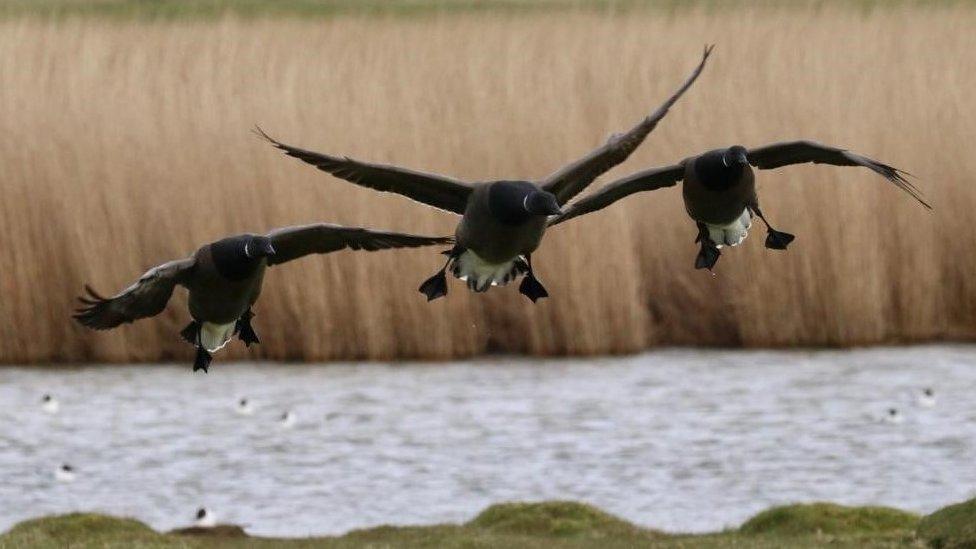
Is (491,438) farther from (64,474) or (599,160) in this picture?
(599,160)

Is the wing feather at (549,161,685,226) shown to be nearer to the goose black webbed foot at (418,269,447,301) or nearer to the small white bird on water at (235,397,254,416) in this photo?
the goose black webbed foot at (418,269,447,301)

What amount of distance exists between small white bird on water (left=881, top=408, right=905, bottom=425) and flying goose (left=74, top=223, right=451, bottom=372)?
784 centimetres

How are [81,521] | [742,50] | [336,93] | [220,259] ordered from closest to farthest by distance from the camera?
[220,259]
[81,521]
[336,93]
[742,50]

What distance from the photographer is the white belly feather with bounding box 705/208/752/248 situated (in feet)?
15.9

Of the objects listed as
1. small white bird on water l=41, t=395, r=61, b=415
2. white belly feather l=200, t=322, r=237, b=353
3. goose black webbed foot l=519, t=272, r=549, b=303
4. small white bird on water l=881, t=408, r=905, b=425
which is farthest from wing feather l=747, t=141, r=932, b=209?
small white bird on water l=41, t=395, r=61, b=415

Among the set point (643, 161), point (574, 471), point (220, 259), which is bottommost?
point (574, 471)

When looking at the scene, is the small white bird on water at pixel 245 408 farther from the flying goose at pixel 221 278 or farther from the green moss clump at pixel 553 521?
the flying goose at pixel 221 278

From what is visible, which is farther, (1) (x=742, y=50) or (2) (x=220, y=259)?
(1) (x=742, y=50)

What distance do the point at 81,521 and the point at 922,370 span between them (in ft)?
23.4

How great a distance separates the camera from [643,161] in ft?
45.6

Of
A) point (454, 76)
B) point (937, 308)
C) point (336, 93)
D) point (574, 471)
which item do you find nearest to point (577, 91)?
point (454, 76)

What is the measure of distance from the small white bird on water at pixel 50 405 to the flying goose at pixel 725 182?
8557 millimetres

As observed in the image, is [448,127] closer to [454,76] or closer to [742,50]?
[454,76]

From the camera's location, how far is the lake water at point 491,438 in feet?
33.5
